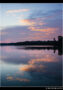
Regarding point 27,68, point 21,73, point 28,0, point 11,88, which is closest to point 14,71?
point 21,73

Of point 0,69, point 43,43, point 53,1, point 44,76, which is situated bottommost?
point 44,76

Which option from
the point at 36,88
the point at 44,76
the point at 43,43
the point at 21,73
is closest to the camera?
the point at 36,88

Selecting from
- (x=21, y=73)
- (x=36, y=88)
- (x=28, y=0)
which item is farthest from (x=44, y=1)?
(x=21, y=73)

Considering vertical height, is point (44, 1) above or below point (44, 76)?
above

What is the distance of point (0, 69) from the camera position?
2432 mm

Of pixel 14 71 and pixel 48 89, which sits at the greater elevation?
pixel 48 89

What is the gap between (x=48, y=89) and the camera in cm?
155

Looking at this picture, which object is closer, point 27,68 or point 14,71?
point 14,71

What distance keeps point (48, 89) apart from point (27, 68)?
1677 mm

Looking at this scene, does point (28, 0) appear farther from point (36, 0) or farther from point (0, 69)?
point (0, 69)

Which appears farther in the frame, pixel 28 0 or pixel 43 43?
pixel 43 43

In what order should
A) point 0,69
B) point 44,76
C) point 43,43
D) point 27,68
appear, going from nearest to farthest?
1. point 0,69
2. point 44,76
3. point 27,68
4. point 43,43

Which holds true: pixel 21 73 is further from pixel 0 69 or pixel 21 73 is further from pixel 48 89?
pixel 48 89

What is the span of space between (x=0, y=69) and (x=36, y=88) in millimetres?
1121
